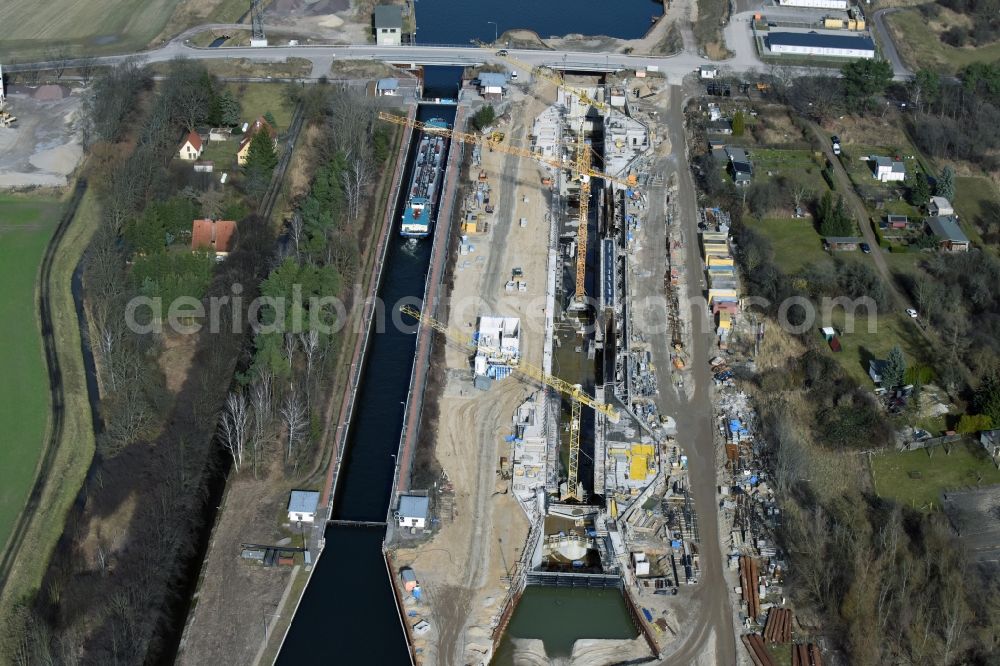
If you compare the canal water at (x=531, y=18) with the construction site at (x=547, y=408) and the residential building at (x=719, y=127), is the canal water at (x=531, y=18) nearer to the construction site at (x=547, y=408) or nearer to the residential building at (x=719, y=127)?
the residential building at (x=719, y=127)

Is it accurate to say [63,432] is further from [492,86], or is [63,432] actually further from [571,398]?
[492,86]

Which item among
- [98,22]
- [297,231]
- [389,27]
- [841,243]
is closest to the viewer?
[297,231]

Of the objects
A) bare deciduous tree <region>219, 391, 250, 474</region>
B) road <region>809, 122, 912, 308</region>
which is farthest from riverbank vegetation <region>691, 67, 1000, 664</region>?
bare deciduous tree <region>219, 391, 250, 474</region>

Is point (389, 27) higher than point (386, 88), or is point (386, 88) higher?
point (389, 27)

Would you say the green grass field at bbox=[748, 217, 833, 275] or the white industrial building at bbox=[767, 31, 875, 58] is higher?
the white industrial building at bbox=[767, 31, 875, 58]

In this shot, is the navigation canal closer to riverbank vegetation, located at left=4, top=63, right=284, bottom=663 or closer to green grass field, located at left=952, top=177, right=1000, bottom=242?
riverbank vegetation, located at left=4, top=63, right=284, bottom=663

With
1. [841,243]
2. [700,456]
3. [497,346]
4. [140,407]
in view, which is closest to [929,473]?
[700,456]
